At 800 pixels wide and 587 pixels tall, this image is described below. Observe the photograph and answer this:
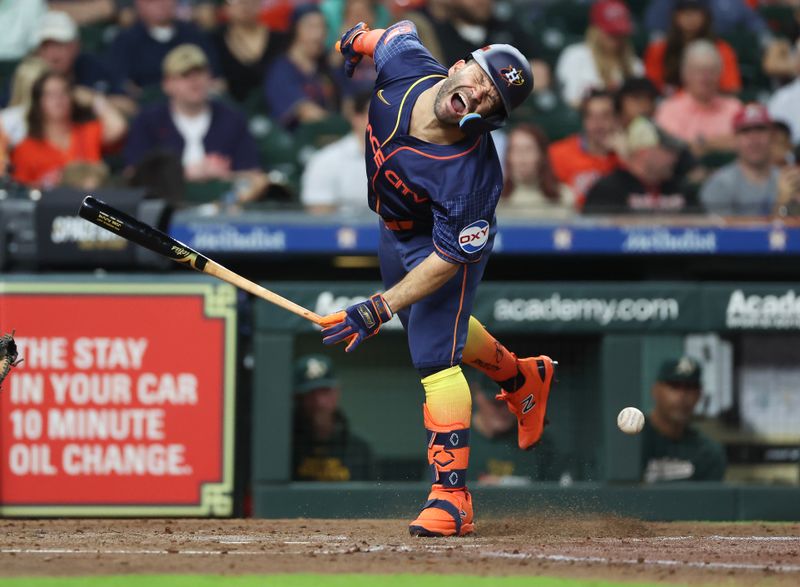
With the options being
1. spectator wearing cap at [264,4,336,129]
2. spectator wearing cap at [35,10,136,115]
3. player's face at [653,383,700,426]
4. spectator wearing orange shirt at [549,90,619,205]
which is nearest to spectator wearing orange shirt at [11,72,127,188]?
spectator wearing cap at [35,10,136,115]

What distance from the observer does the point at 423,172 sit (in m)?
5.31

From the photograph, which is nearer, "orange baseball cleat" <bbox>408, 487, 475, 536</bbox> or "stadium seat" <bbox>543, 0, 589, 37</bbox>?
"orange baseball cleat" <bbox>408, 487, 475, 536</bbox>

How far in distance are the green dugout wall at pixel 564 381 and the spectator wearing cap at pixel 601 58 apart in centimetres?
346

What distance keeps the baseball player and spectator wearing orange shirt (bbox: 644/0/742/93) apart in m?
5.63

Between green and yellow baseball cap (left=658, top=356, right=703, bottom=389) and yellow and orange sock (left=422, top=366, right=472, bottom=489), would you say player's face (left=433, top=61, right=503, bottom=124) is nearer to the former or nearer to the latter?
yellow and orange sock (left=422, top=366, right=472, bottom=489)

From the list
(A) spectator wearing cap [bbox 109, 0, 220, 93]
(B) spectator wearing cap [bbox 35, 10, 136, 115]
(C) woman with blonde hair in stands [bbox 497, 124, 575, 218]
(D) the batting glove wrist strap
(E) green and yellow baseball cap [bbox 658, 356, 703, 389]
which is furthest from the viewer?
(A) spectator wearing cap [bbox 109, 0, 220, 93]

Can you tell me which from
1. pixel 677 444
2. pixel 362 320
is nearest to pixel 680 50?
pixel 677 444

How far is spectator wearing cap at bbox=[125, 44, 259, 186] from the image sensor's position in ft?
32.2

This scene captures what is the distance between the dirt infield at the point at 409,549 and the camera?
4441 millimetres

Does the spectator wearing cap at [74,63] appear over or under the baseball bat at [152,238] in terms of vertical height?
over

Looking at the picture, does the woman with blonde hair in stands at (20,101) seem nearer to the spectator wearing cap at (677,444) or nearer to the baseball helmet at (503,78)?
the spectator wearing cap at (677,444)

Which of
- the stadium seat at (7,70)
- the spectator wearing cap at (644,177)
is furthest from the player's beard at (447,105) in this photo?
the stadium seat at (7,70)

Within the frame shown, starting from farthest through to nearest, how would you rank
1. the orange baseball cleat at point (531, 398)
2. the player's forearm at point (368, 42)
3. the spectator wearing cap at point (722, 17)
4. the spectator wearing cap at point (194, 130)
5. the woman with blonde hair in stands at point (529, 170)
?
the spectator wearing cap at point (722, 17) < the spectator wearing cap at point (194, 130) < the woman with blonde hair in stands at point (529, 170) < the orange baseball cleat at point (531, 398) < the player's forearm at point (368, 42)

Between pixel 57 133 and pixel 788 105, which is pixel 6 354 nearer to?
pixel 57 133
